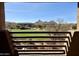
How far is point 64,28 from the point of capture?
6.07ft

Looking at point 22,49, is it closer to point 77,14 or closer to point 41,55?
point 41,55

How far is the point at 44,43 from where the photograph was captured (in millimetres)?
1952

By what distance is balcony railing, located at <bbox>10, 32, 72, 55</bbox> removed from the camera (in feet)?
6.22

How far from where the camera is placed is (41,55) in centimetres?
182

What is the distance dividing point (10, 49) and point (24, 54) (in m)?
0.18

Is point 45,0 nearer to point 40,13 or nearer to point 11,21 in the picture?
point 40,13

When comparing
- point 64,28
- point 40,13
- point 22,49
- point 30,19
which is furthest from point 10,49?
point 64,28

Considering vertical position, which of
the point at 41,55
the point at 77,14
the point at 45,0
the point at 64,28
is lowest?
the point at 41,55

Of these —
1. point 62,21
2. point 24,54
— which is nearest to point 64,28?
point 62,21

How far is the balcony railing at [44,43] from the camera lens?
1.89 m

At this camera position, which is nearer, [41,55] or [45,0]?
[45,0]

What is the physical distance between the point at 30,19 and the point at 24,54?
0.38 metres

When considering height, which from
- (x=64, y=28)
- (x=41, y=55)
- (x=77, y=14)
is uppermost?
(x=77, y=14)

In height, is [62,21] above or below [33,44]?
above
